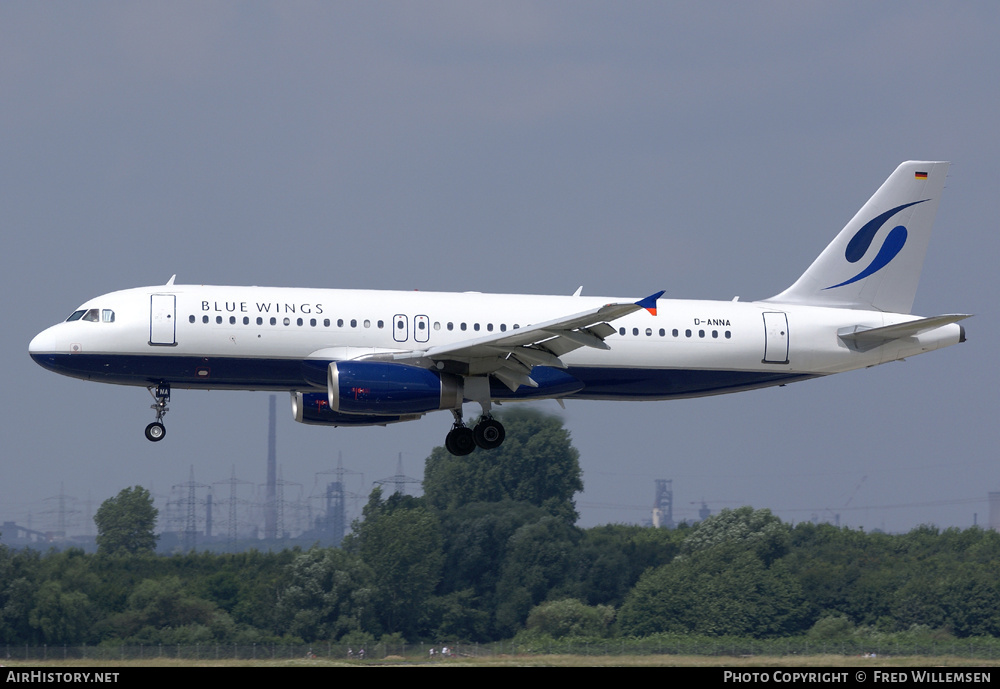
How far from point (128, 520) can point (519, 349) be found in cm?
8921

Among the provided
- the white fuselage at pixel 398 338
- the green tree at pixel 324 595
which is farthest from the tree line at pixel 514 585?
the white fuselage at pixel 398 338

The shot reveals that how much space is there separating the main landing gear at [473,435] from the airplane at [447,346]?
0.04 metres

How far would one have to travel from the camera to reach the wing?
34438 millimetres

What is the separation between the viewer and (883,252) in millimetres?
43281

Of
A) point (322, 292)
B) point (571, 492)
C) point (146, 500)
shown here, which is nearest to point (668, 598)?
point (571, 492)

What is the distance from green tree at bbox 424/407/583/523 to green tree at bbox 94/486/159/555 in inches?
954

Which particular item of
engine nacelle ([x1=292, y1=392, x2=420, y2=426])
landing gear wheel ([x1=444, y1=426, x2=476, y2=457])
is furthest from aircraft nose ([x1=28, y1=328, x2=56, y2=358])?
landing gear wheel ([x1=444, y1=426, x2=476, y2=457])

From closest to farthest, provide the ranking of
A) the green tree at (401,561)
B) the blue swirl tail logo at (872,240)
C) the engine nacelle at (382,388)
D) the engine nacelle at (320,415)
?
the engine nacelle at (382,388)
the engine nacelle at (320,415)
the blue swirl tail logo at (872,240)
the green tree at (401,561)

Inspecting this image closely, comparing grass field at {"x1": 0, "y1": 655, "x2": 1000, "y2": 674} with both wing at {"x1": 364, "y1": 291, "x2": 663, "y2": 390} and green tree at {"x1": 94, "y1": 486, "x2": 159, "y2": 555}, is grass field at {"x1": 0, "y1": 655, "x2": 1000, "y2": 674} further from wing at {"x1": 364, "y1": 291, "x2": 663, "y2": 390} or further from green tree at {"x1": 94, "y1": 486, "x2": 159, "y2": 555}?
green tree at {"x1": 94, "y1": 486, "x2": 159, "y2": 555}

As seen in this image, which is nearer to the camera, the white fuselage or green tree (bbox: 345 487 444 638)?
the white fuselage

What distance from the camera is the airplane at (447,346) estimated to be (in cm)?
3625

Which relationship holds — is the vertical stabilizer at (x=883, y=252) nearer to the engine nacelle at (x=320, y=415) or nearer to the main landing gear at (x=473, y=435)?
the main landing gear at (x=473, y=435)

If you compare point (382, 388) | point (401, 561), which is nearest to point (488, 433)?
point (382, 388)

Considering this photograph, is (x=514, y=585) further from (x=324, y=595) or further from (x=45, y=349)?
(x=45, y=349)
